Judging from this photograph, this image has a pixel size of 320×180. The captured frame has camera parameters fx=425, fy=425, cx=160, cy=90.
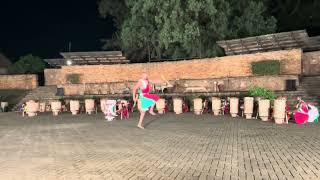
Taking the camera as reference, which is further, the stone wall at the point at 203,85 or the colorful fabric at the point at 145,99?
the stone wall at the point at 203,85

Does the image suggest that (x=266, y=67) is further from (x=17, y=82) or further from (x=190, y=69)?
(x=17, y=82)

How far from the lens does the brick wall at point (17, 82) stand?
3906 cm

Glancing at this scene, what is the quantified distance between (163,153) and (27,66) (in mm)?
34531

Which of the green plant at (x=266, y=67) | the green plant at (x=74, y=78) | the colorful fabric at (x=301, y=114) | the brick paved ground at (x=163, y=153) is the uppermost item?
the green plant at (x=266, y=67)

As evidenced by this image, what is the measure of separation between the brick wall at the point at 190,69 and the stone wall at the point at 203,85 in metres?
1.08

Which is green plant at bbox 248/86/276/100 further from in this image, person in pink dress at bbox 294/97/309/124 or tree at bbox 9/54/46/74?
tree at bbox 9/54/46/74

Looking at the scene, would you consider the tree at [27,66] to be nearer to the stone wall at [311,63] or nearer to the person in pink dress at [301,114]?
the stone wall at [311,63]

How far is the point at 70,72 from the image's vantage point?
34.3 m

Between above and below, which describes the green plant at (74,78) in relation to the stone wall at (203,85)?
above

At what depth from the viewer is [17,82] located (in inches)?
1539

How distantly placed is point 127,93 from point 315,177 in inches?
897

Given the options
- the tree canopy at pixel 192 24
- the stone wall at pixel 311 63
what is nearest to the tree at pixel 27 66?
the tree canopy at pixel 192 24

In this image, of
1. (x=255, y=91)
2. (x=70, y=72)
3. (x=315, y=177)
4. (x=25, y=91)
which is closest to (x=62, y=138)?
(x=315, y=177)

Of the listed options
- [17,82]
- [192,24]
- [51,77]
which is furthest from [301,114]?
[17,82]
